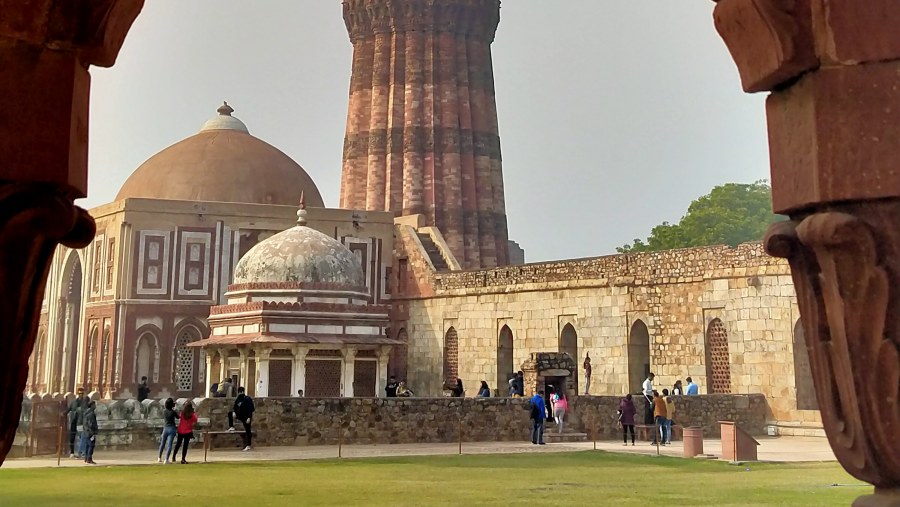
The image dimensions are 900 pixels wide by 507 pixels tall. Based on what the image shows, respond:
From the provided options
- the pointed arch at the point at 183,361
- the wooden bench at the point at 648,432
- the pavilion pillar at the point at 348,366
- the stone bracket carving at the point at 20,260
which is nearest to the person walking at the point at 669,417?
the wooden bench at the point at 648,432

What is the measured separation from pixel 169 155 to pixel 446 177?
9.25 meters

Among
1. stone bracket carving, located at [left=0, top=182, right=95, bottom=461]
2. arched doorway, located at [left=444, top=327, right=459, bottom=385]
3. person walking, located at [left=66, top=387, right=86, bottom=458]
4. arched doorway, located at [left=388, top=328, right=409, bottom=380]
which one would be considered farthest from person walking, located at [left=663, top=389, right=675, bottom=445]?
stone bracket carving, located at [left=0, top=182, right=95, bottom=461]

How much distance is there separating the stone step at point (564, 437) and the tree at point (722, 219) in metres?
22.5

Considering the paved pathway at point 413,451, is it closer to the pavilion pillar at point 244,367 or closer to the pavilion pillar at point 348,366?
the pavilion pillar at point 348,366

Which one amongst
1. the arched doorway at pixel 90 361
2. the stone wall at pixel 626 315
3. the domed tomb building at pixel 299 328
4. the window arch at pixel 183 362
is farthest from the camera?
the arched doorway at pixel 90 361

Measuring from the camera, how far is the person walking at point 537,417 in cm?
1692

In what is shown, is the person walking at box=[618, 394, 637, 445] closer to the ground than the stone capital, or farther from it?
closer to the ground

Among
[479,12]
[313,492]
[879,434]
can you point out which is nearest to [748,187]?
[479,12]

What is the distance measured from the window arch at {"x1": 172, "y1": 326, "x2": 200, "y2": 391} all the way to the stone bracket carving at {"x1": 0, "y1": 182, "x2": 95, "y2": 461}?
1079 inches

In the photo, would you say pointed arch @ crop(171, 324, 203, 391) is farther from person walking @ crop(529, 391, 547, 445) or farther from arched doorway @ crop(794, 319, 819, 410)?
arched doorway @ crop(794, 319, 819, 410)

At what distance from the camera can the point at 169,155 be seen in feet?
112

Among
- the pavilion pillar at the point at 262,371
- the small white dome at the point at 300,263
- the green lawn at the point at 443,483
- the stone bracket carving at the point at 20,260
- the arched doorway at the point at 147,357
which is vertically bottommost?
the green lawn at the point at 443,483

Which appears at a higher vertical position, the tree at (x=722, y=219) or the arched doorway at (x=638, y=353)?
the tree at (x=722, y=219)

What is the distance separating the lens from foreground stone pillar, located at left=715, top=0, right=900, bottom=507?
2.71 metres
